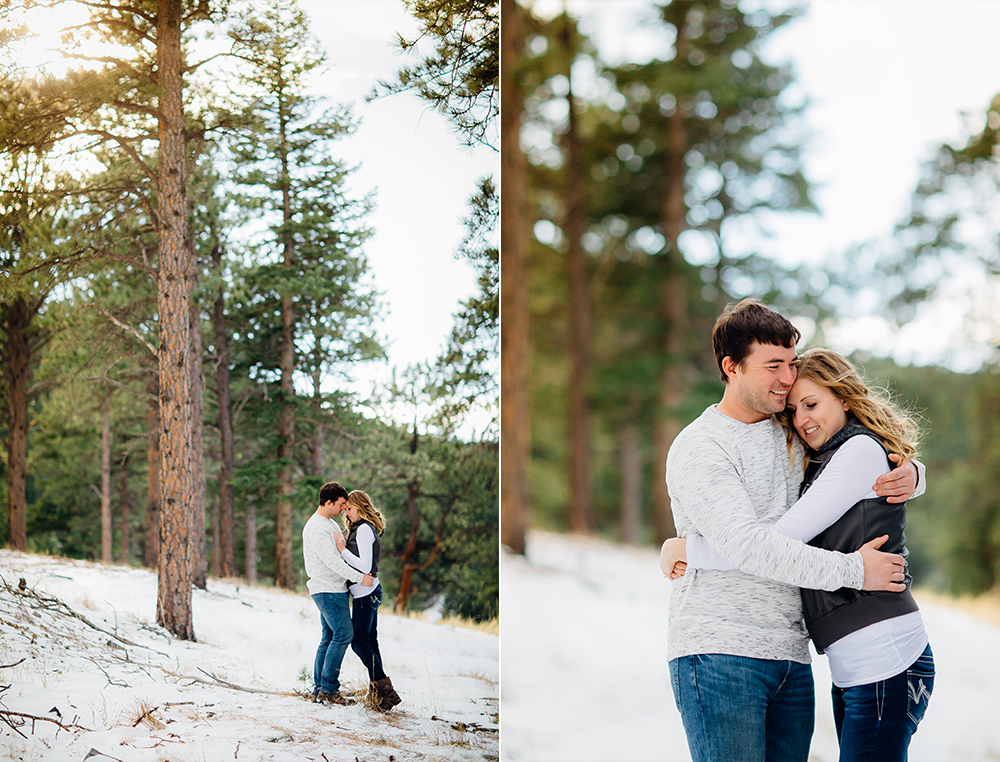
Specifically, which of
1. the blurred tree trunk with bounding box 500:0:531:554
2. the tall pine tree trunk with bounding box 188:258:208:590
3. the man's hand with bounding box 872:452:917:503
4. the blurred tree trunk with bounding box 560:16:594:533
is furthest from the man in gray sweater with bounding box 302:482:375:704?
the blurred tree trunk with bounding box 560:16:594:533

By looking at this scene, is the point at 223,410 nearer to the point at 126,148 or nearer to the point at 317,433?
the point at 317,433

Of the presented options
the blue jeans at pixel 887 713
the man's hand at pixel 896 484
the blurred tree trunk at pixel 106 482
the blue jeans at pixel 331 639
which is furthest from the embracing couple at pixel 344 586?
the man's hand at pixel 896 484

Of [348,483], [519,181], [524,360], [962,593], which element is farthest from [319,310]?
[962,593]

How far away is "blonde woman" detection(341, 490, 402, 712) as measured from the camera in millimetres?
2885

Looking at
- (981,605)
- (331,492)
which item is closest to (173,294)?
(331,492)

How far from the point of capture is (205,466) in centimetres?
284

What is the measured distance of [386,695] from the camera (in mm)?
2885

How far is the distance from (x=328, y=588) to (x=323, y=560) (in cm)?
11

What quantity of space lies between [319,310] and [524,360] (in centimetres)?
338

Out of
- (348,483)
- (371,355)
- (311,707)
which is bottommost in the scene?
(311,707)

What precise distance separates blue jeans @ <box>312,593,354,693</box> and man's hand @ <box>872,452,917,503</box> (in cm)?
194

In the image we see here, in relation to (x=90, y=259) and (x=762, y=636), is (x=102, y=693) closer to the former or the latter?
(x=90, y=259)

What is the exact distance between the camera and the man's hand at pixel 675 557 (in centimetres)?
184

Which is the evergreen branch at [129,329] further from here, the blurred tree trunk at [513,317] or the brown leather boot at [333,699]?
the blurred tree trunk at [513,317]
